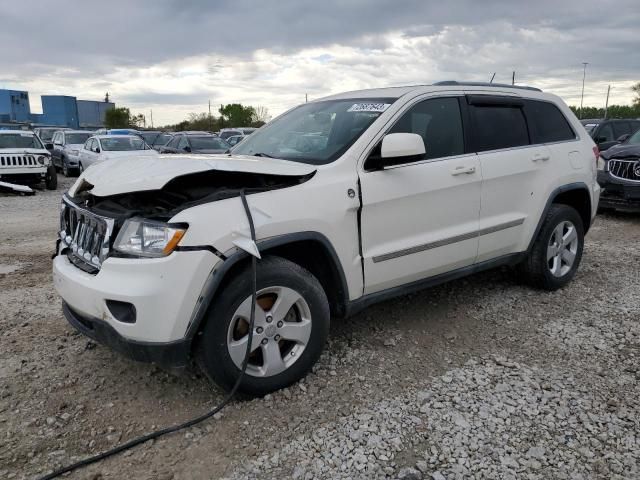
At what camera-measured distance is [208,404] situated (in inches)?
121

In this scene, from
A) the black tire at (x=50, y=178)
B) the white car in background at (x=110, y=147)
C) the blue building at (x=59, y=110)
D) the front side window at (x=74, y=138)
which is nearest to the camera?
the black tire at (x=50, y=178)

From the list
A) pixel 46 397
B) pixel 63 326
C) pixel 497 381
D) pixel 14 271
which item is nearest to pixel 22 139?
pixel 14 271

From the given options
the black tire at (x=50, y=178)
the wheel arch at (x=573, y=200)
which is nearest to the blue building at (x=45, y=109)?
the black tire at (x=50, y=178)

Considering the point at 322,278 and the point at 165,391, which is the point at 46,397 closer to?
the point at 165,391

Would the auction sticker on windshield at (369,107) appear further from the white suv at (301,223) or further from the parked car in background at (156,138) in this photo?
the parked car in background at (156,138)

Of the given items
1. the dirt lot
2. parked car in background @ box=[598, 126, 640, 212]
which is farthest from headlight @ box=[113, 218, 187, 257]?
parked car in background @ box=[598, 126, 640, 212]

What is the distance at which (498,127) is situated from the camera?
Result: 4332mm

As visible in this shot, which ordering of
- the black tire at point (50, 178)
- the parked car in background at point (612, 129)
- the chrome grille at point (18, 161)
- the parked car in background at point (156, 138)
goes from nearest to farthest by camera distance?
the parked car in background at point (612, 129), the chrome grille at point (18, 161), the black tire at point (50, 178), the parked car in background at point (156, 138)

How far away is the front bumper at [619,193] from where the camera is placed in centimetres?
854

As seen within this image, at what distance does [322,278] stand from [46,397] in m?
1.79

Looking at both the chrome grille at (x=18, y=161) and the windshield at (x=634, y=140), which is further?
the chrome grille at (x=18, y=161)

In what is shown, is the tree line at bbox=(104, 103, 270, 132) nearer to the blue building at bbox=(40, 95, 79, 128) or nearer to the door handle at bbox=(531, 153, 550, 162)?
the blue building at bbox=(40, 95, 79, 128)

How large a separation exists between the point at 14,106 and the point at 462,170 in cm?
6779

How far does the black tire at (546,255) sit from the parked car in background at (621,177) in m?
4.45
